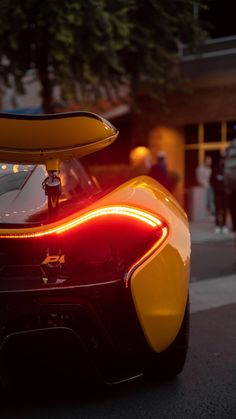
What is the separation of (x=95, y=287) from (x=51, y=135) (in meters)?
0.67

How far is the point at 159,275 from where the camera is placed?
304cm

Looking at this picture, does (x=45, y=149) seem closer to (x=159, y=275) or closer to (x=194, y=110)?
(x=159, y=275)

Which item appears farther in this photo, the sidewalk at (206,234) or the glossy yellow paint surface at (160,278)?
the sidewalk at (206,234)

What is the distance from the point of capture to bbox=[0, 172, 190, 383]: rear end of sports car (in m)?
2.87

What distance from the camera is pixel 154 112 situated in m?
22.1

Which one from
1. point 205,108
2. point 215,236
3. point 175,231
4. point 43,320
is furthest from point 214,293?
point 205,108

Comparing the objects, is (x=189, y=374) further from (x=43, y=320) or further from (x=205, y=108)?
(x=205, y=108)

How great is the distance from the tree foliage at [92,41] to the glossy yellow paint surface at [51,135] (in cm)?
980

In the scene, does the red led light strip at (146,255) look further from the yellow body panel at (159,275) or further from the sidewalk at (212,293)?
the sidewalk at (212,293)

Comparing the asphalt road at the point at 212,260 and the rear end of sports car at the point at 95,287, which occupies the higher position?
the rear end of sports car at the point at 95,287

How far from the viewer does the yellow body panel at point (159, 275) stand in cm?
299

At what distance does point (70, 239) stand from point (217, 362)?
1373 millimetres

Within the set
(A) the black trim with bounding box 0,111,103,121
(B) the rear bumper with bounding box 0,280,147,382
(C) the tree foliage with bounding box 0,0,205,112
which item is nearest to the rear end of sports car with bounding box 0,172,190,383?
(B) the rear bumper with bounding box 0,280,147,382

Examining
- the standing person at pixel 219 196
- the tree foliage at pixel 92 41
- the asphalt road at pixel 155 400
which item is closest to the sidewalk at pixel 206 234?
the standing person at pixel 219 196
